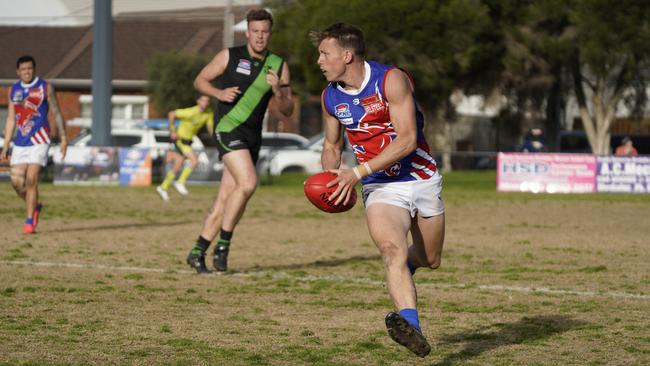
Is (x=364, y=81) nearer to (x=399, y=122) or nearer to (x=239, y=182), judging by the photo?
(x=399, y=122)

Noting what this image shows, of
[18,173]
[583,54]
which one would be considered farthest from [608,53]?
[18,173]

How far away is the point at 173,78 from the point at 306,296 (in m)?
42.6

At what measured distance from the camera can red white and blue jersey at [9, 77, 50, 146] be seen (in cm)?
1461

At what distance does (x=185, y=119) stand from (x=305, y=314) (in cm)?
1714

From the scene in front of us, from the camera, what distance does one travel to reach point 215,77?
10.9 meters

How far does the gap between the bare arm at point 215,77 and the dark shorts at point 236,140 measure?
1.14 ft

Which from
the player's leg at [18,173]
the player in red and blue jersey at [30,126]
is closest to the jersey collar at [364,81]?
the player in red and blue jersey at [30,126]

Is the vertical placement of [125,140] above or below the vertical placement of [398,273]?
below

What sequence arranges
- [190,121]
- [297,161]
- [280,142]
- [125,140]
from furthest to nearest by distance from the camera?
[280,142] < [125,140] < [297,161] < [190,121]

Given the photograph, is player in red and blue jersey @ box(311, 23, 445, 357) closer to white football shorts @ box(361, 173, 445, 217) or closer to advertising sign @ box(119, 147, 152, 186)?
white football shorts @ box(361, 173, 445, 217)

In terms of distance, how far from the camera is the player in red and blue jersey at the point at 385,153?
6.68m

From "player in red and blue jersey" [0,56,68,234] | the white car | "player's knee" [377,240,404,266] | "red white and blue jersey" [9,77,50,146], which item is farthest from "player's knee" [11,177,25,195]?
the white car

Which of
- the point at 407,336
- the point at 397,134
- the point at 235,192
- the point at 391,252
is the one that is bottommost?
the point at 407,336

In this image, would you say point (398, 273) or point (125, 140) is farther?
point (125, 140)
